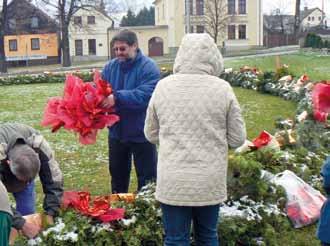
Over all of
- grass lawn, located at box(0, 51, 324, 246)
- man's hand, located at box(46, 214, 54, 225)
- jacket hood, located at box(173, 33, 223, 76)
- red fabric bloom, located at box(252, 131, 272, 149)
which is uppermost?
jacket hood, located at box(173, 33, 223, 76)

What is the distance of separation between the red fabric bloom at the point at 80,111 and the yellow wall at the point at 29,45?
5253 centimetres

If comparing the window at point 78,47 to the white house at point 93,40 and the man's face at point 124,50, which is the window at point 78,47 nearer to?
the white house at point 93,40

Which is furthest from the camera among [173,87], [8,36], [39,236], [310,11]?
[310,11]

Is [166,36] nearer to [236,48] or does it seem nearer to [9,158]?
[236,48]

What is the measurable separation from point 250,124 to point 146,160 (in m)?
6.42

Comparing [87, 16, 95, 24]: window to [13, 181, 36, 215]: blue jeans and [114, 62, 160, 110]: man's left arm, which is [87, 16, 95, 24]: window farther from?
[13, 181, 36, 215]: blue jeans

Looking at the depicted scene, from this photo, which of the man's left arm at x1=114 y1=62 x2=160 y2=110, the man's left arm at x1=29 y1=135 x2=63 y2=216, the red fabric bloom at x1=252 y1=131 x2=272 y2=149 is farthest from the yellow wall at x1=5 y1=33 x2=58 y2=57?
the man's left arm at x1=29 y1=135 x2=63 y2=216

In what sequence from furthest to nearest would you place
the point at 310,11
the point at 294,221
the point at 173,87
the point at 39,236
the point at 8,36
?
the point at 310,11 → the point at 8,36 → the point at 294,221 → the point at 39,236 → the point at 173,87

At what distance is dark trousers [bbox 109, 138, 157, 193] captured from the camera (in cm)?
525

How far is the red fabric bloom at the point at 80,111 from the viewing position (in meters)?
4.31

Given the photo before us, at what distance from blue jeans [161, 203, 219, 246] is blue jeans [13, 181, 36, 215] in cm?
115

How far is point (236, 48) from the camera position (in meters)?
57.0

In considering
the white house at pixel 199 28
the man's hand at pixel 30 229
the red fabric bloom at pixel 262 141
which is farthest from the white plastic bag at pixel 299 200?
the white house at pixel 199 28

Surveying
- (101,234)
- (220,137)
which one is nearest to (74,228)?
(101,234)
